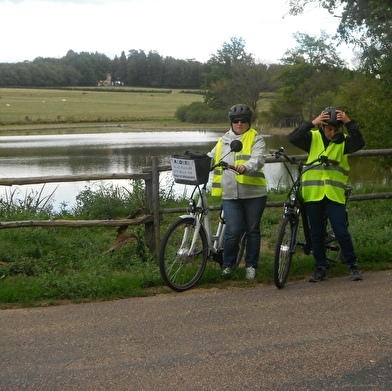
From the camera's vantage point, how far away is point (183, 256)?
21.3 ft

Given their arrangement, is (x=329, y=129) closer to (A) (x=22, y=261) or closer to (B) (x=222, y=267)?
(B) (x=222, y=267)

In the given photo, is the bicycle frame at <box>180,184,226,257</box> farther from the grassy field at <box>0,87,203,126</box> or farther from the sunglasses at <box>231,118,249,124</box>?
the grassy field at <box>0,87,203,126</box>

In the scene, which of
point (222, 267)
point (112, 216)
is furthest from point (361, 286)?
point (112, 216)

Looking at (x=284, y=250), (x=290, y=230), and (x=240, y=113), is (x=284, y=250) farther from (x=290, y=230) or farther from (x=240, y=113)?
(x=240, y=113)

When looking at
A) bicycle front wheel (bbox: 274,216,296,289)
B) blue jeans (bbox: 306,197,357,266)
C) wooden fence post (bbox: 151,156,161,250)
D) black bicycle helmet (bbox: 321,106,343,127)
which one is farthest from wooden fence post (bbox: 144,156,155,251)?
black bicycle helmet (bbox: 321,106,343,127)

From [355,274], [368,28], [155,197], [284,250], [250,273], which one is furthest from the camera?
[368,28]

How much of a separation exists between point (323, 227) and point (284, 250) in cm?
57

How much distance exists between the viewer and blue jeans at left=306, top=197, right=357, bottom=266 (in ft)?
21.7

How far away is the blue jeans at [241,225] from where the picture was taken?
6.83 meters

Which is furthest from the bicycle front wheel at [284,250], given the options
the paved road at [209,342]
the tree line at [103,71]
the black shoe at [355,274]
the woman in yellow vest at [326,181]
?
the tree line at [103,71]

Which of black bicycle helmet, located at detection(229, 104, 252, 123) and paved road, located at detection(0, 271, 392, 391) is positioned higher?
black bicycle helmet, located at detection(229, 104, 252, 123)

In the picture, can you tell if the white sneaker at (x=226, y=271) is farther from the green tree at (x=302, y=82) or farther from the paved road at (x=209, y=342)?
the green tree at (x=302, y=82)

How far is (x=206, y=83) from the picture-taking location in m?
88.8

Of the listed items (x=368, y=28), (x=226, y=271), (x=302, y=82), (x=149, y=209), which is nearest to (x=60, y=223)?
(x=149, y=209)
